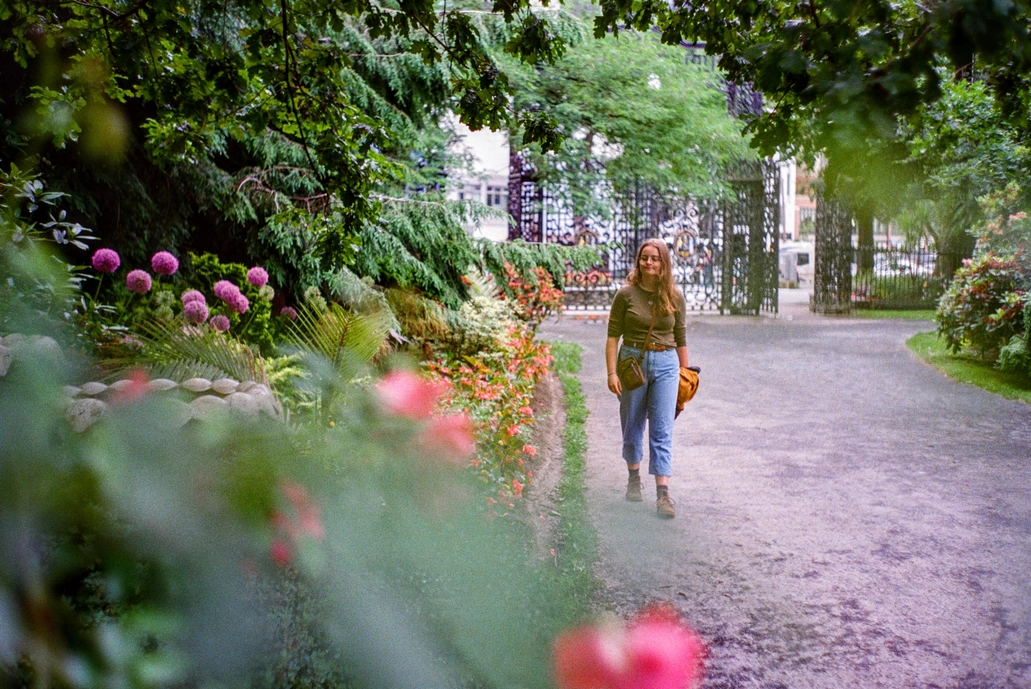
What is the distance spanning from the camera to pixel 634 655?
3.82 m

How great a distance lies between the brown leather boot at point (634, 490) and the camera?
6207 mm

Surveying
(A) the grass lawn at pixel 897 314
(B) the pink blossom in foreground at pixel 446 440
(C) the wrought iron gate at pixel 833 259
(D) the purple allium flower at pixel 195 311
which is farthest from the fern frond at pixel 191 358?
(C) the wrought iron gate at pixel 833 259

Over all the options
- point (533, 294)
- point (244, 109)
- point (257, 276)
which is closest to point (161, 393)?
point (244, 109)

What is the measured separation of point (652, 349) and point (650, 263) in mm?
578

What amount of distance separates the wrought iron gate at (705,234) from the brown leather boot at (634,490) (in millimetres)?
13582

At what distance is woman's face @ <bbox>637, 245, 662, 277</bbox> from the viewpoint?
19.6ft

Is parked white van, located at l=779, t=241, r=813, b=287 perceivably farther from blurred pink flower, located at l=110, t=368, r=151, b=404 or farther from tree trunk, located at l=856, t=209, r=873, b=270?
blurred pink flower, located at l=110, t=368, r=151, b=404

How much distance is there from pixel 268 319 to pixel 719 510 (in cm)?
422

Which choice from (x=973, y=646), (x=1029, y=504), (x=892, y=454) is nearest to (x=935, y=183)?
(x=892, y=454)

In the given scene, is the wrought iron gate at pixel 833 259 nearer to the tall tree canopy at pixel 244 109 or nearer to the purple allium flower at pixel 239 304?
the tall tree canopy at pixel 244 109

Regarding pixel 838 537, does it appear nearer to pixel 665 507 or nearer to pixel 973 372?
pixel 665 507

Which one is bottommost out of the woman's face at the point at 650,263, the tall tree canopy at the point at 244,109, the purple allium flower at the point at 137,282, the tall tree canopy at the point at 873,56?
the purple allium flower at the point at 137,282

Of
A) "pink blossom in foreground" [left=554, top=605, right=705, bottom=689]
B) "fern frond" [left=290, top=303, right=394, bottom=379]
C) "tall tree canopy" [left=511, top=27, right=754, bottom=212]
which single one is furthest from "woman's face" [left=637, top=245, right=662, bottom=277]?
"tall tree canopy" [left=511, top=27, right=754, bottom=212]

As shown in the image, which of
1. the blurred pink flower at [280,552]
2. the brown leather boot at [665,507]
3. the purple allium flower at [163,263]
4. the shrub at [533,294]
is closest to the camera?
the blurred pink flower at [280,552]
